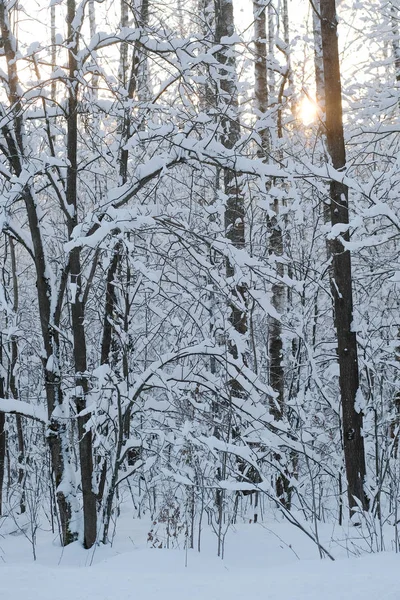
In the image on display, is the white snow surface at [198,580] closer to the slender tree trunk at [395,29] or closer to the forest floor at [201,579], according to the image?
the forest floor at [201,579]

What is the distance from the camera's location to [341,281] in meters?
6.81

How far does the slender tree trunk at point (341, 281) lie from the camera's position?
6.65 metres

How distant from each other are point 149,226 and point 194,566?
2.54 m

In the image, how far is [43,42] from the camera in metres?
5.67

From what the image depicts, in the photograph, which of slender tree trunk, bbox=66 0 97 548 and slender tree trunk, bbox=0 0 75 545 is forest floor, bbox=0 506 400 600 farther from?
slender tree trunk, bbox=0 0 75 545

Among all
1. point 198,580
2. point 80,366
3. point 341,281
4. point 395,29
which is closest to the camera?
point 198,580

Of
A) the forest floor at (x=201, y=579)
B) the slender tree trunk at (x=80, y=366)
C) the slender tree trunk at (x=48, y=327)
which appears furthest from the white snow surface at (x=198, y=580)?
the slender tree trunk at (x=48, y=327)

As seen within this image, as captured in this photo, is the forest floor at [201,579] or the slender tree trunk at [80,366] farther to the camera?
the slender tree trunk at [80,366]

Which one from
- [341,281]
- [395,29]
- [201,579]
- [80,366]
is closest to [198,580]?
[201,579]

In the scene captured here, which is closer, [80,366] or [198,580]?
[198,580]

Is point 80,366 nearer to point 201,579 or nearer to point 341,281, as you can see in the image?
point 201,579

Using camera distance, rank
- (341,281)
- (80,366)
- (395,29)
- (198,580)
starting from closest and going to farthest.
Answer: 1. (198,580)
2. (80,366)
3. (341,281)
4. (395,29)

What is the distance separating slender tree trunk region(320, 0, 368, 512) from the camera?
665cm

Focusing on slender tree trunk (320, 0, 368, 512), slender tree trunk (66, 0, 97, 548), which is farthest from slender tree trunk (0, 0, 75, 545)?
slender tree trunk (320, 0, 368, 512)
